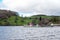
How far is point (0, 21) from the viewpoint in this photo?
15562cm

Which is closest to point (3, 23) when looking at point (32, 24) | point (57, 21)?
point (32, 24)

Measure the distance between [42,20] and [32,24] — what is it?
983 cm

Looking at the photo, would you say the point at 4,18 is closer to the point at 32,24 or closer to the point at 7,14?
the point at 7,14

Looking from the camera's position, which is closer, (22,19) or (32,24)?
(32,24)

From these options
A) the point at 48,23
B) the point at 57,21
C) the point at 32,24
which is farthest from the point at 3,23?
the point at 57,21

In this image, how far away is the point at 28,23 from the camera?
151 m

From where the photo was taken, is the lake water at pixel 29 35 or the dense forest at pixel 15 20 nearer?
the lake water at pixel 29 35

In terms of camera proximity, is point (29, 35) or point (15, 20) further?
point (15, 20)

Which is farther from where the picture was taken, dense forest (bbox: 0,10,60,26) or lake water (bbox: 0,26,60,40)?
dense forest (bbox: 0,10,60,26)

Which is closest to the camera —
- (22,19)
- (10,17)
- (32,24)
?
(32,24)

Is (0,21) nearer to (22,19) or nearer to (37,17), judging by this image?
(22,19)

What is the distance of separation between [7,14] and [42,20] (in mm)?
36480

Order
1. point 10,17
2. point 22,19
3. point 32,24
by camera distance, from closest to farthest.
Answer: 1. point 32,24
2. point 22,19
3. point 10,17

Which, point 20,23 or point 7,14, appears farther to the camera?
point 7,14
